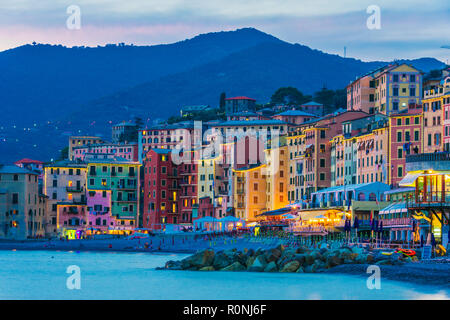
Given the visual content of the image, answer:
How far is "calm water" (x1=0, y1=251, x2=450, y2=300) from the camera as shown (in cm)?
6481

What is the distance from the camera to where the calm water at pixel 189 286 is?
64.8 m

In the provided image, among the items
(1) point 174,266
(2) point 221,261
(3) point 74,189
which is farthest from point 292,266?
(3) point 74,189

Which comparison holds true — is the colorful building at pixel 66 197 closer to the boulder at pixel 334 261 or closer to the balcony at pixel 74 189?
the balcony at pixel 74 189

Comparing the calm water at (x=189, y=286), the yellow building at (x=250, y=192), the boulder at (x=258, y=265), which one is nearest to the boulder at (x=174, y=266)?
the calm water at (x=189, y=286)

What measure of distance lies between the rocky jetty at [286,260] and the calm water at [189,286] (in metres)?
1.91

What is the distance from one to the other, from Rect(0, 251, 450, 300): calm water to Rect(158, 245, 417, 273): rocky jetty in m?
1.91

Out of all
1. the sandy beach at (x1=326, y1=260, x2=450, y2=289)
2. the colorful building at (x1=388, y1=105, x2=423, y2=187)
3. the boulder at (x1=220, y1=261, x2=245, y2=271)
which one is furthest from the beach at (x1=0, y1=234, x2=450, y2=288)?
the colorful building at (x1=388, y1=105, x2=423, y2=187)

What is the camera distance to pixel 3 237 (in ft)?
504

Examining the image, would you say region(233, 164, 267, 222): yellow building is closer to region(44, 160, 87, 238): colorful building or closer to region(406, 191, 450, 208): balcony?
region(44, 160, 87, 238): colorful building

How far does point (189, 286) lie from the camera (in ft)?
237

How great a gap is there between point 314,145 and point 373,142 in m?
20.6

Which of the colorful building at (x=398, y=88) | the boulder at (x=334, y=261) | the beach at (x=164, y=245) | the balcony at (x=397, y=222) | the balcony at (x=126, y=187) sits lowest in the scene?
the beach at (x=164, y=245)

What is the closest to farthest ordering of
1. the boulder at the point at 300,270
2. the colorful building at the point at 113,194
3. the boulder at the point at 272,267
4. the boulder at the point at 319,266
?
the boulder at the point at 319,266
the boulder at the point at 300,270
the boulder at the point at 272,267
the colorful building at the point at 113,194

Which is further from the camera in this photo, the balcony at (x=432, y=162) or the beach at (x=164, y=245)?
the beach at (x=164, y=245)
